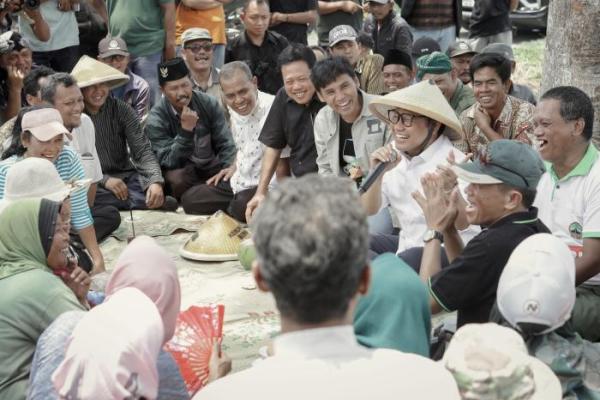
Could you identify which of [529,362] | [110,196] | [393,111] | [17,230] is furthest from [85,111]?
[529,362]

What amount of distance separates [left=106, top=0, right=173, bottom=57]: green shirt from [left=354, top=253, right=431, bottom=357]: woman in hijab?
5.97 meters

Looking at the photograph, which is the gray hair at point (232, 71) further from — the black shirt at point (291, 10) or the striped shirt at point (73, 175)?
the black shirt at point (291, 10)

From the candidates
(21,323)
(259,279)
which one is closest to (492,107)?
(21,323)

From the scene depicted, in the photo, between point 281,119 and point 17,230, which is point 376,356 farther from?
point 281,119

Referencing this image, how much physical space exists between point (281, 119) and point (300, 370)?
4696 millimetres

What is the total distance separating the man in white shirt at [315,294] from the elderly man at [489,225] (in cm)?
177

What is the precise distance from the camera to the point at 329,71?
570 cm

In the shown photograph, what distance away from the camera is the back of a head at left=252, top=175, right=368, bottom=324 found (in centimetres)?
177

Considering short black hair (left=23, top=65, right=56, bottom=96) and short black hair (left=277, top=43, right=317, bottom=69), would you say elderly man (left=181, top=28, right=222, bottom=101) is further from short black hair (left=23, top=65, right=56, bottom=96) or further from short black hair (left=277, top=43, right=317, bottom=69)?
short black hair (left=277, top=43, right=317, bottom=69)

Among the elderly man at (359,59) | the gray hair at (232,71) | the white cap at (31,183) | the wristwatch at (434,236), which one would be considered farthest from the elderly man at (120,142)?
the wristwatch at (434,236)

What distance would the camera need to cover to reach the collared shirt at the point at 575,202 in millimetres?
4336

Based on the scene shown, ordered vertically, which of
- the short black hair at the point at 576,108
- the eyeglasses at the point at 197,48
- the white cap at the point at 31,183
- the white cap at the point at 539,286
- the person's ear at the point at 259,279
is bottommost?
the white cap at the point at 31,183

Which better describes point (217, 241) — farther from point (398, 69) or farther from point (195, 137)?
point (398, 69)

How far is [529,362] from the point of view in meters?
A: 2.51
